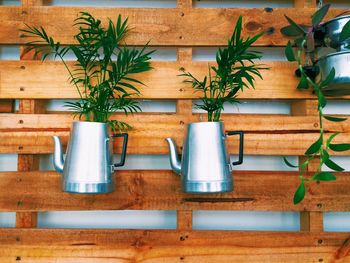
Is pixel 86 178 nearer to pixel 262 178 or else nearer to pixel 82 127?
pixel 82 127

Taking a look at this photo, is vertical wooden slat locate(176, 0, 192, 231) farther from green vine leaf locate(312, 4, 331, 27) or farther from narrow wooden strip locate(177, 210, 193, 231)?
green vine leaf locate(312, 4, 331, 27)

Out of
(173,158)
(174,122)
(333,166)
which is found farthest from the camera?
(174,122)

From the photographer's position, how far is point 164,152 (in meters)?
1.02

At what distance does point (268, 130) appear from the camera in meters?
1.02

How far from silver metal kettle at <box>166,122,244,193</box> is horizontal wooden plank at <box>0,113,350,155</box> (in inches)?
5.9

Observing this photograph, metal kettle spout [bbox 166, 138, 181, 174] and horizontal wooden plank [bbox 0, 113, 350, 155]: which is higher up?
horizontal wooden plank [bbox 0, 113, 350, 155]

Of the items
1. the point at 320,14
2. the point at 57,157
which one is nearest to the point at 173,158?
the point at 57,157

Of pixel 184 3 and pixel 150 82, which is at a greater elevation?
pixel 184 3

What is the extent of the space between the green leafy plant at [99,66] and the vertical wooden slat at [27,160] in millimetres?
86

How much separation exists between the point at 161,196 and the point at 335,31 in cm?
68

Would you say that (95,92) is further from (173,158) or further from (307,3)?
(307,3)

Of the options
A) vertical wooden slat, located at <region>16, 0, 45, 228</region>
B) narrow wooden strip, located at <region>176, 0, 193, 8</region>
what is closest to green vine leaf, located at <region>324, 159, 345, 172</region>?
narrow wooden strip, located at <region>176, 0, 193, 8</region>

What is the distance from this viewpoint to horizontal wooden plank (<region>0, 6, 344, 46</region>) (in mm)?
1043

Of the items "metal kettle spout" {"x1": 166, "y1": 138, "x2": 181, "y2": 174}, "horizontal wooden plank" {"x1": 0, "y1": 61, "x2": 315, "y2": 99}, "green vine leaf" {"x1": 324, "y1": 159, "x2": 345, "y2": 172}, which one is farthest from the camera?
"horizontal wooden plank" {"x1": 0, "y1": 61, "x2": 315, "y2": 99}
